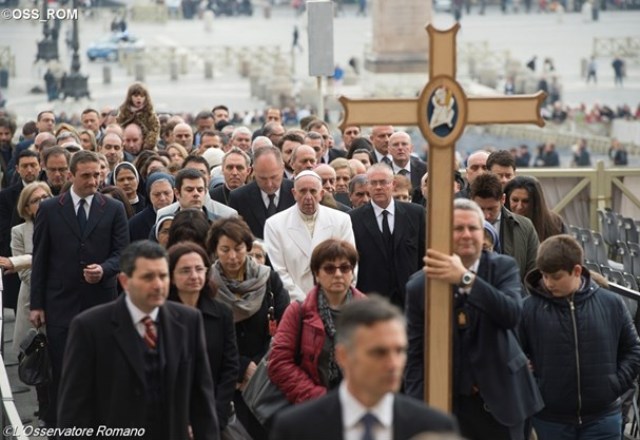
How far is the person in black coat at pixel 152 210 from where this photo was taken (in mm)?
12977

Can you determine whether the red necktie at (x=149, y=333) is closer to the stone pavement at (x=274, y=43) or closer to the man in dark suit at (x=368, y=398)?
the man in dark suit at (x=368, y=398)

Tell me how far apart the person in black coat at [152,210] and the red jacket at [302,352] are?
367 cm

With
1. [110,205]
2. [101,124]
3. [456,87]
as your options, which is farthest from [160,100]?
[456,87]

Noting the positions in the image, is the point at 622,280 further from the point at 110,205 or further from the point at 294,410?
the point at 294,410

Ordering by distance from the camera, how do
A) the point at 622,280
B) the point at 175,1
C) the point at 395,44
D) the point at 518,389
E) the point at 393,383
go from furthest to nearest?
the point at 175,1, the point at 395,44, the point at 622,280, the point at 518,389, the point at 393,383

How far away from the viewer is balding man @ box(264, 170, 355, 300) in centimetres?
1168

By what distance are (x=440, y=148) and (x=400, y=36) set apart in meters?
44.7

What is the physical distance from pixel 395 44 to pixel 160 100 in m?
8.35

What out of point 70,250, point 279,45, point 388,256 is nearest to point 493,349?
point 388,256

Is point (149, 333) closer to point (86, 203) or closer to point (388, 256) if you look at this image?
point (388, 256)

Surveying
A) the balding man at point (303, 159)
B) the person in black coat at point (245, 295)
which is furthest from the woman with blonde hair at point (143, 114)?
the person in black coat at point (245, 295)

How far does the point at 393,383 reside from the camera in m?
6.10

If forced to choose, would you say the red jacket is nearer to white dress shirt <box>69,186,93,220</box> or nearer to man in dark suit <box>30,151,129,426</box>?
man in dark suit <box>30,151,129,426</box>

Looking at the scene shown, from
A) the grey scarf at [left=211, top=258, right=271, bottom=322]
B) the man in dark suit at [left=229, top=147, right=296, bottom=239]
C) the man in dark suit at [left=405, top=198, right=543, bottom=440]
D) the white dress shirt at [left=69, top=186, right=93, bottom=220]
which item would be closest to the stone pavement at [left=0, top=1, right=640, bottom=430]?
the man in dark suit at [left=229, top=147, right=296, bottom=239]
